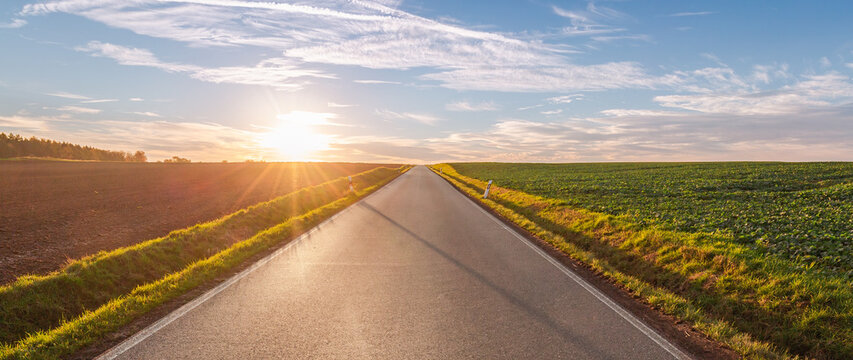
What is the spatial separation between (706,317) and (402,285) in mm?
4420

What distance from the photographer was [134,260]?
309 inches

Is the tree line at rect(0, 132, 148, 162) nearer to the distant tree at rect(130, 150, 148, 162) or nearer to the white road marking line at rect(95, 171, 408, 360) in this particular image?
the distant tree at rect(130, 150, 148, 162)

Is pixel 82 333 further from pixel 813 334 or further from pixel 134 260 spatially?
pixel 813 334

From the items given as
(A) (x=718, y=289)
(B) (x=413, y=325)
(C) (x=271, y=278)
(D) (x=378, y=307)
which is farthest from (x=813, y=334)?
(C) (x=271, y=278)

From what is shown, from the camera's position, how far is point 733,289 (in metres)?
6.34

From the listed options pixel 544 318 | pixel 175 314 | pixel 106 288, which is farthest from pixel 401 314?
pixel 106 288

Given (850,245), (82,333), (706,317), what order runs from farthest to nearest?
1. (850,245)
2. (706,317)
3. (82,333)

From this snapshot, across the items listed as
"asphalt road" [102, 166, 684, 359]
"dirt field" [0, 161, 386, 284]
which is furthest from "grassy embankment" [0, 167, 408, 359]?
"dirt field" [0, 161, 386, 284]

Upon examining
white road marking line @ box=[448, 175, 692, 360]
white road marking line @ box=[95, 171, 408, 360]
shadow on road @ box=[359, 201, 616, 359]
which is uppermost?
shadow on road @ box=[359, 201, 616, 359]

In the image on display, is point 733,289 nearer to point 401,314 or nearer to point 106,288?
point 401,314

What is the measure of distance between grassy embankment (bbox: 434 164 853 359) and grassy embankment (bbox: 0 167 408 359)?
746 cm

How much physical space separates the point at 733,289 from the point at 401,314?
18.3ft

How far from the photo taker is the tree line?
69.8 m

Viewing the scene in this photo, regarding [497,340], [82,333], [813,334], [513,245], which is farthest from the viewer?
[513,245]
